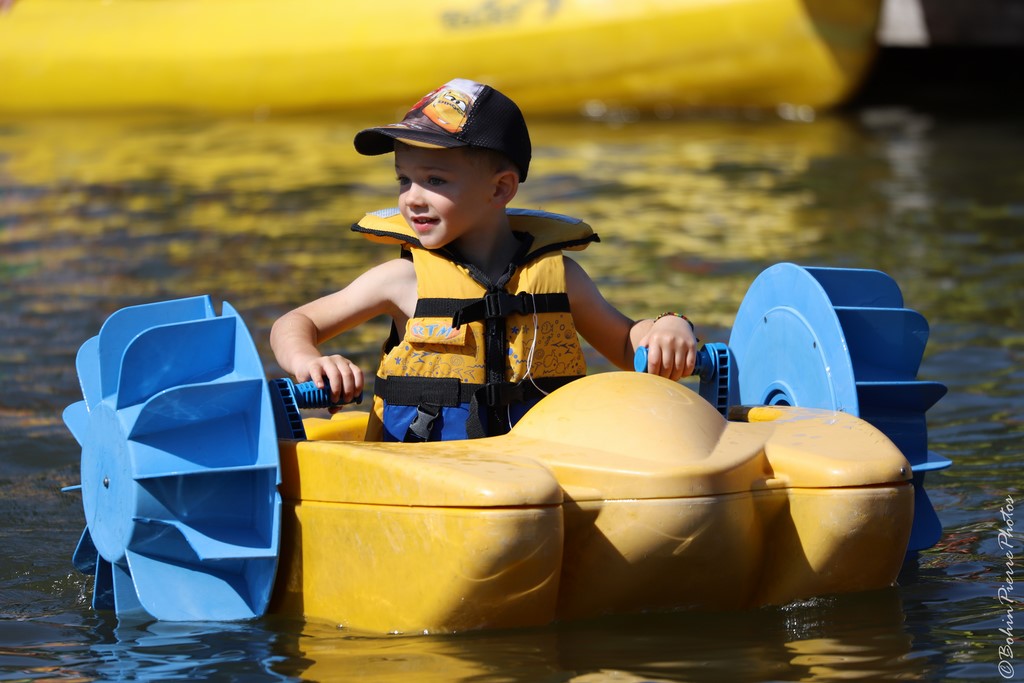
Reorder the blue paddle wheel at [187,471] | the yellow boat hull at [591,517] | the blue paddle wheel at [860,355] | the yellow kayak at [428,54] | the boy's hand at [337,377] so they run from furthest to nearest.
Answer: the yellow kayak at [428,54], the blue paddle wheel at [860,355], the boy's hand at [337,377], the blue paddle wheel at [187,471], the yellow boat hull at [591,517]

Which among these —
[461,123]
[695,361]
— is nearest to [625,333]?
[695,361]

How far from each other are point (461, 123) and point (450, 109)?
0.13 ft

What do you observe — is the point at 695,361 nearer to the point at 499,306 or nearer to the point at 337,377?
the point at 499,306

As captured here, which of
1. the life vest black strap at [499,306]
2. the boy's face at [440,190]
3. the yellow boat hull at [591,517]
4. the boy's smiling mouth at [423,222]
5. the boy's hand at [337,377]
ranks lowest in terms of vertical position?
the yellow boat hull at [591,517]

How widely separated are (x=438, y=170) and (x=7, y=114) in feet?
30.4

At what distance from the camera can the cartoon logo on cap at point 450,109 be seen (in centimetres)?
321

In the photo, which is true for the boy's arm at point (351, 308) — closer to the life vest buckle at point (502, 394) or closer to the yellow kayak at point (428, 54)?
the life vest buckle at point (502, 394)

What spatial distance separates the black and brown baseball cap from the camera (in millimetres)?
3209

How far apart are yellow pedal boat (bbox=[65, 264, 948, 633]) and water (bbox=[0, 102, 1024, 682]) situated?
84 mm

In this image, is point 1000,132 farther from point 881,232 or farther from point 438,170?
point 438,170

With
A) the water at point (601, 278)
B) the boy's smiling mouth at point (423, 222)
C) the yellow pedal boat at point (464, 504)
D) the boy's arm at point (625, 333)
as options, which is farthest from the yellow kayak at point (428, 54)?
the yellow pedal boat at point (464, 504)

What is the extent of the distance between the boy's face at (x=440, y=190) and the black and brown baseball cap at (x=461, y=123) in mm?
69

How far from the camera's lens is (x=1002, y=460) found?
166 inches

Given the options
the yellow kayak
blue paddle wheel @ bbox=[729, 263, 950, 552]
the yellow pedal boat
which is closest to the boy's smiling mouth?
the yellow pedal boat
